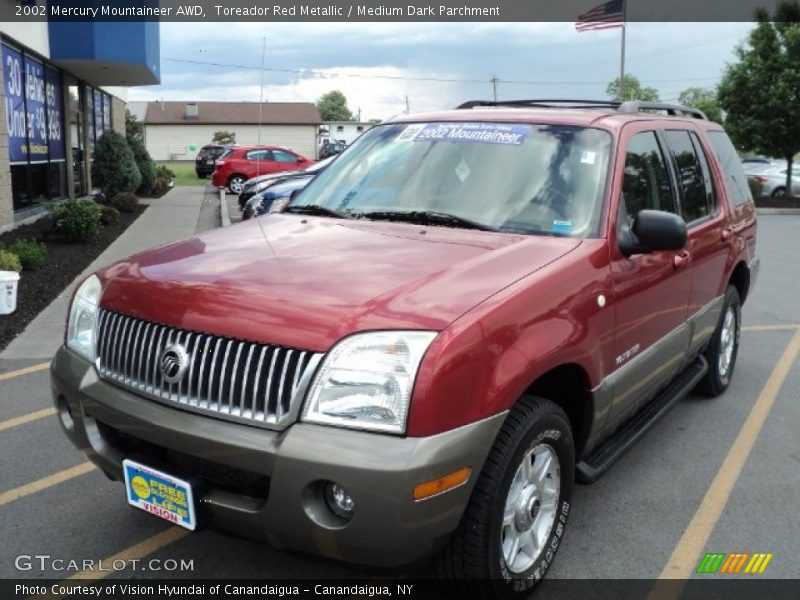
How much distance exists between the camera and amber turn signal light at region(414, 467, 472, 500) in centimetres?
219

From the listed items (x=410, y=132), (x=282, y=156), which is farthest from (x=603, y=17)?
(x=410, y=132)

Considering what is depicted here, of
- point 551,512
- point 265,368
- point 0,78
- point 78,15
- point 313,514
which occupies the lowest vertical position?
point 551,512

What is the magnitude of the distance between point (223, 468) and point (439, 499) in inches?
28.7

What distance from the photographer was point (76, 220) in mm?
11375

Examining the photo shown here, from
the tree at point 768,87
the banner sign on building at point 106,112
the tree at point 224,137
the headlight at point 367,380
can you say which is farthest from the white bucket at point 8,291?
the tree at point 224,137

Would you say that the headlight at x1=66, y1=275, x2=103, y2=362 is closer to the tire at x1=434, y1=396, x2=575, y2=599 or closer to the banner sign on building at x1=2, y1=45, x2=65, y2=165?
the tire at x1=434, y1=396, x2=575, y2=599

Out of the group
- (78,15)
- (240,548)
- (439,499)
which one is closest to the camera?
(439,499)

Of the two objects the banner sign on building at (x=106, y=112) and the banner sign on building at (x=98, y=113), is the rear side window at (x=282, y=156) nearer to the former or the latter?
the banner sign on building at (x=106, y=112)

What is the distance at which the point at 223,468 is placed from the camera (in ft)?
8.08

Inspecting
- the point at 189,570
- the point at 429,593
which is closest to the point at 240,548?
the point at 189,570

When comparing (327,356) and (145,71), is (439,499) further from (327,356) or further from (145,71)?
(145,71)

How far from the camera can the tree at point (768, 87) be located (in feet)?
69.3

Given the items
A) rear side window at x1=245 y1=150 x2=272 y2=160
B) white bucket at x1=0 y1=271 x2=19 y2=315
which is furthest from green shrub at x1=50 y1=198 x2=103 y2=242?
rear side window at x1=245 y1=150 x2=272 y2=160

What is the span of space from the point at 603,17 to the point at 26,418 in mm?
20568
